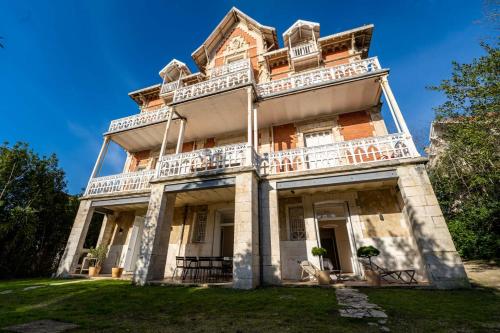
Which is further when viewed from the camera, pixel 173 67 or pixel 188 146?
pixel 173 67

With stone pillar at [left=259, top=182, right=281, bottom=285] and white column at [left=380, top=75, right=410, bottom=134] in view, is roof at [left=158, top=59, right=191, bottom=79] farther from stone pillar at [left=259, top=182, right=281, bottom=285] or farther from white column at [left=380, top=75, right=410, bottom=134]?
white column at [left=380, top=75, right=410, bottom=134]

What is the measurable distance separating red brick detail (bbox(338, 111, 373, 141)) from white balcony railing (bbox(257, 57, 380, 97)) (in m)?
1.84

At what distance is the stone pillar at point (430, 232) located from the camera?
5410mm

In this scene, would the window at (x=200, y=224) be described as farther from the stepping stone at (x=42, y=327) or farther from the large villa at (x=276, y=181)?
the stepping stone at (x=42, y=327)

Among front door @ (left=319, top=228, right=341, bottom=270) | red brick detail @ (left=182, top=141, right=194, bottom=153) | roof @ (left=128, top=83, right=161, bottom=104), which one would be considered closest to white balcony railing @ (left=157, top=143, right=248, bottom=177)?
red brick detail @ (left=182, top=141, right=194, bottom=153)

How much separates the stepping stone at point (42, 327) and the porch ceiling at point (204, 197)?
562cm

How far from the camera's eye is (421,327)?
3.01 metres

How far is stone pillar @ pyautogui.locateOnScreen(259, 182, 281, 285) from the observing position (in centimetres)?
661

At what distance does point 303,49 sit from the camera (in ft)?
38.9

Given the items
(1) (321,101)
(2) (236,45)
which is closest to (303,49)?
(1) (321,101)

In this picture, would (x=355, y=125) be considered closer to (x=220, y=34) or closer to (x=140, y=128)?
(x=140, y=128)

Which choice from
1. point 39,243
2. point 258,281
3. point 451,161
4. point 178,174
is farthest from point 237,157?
point 451,161

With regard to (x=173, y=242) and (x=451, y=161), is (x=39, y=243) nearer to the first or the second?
(x=173, y=242)

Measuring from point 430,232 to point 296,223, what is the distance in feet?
14.0
